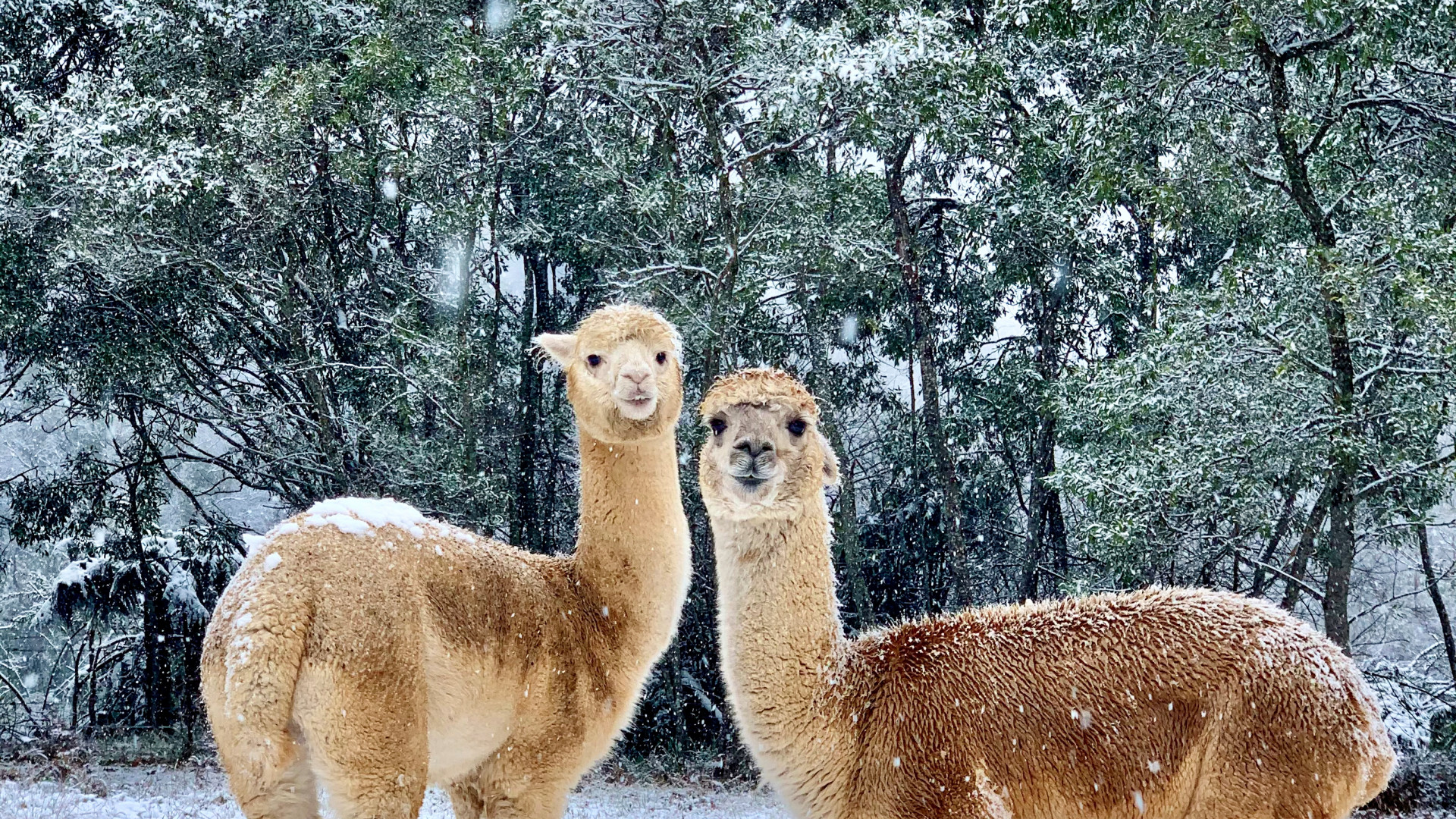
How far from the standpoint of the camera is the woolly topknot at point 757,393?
4156 mm

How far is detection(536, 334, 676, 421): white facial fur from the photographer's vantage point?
5344 mm

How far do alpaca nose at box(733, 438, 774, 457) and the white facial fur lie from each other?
1.36m

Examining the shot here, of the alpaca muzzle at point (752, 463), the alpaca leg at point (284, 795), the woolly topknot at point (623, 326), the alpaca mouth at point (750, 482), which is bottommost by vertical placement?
the alpaca leg at point (284, 795)

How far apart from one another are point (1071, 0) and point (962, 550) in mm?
5447

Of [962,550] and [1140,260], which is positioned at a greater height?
[1140,260]

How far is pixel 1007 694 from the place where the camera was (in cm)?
391

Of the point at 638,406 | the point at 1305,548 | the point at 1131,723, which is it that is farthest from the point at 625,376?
the point at 1305,548

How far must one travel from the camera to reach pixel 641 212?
12961 mm

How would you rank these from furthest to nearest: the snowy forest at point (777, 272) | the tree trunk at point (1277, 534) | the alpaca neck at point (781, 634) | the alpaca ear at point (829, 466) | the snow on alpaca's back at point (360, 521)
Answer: the tree trunk at point (1277, 534) < the snowy forest at point (777, 272) < the snow on alpaca's back at point (360, 521) < the alpaca ear at point (829, 466) < the alpaca neck at point (781, 634)

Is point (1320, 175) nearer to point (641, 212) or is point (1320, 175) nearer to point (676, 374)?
point (641, 212)

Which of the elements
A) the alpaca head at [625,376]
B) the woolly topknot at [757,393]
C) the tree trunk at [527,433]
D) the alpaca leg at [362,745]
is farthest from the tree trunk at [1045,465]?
the alpaca leg at [362,745]

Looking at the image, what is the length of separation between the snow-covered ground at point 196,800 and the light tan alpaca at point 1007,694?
14.6 ft

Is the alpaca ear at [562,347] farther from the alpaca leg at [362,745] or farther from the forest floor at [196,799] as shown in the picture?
the forest floor at [196,799]

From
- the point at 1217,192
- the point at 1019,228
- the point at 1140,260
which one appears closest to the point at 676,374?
the point at 1217,192
